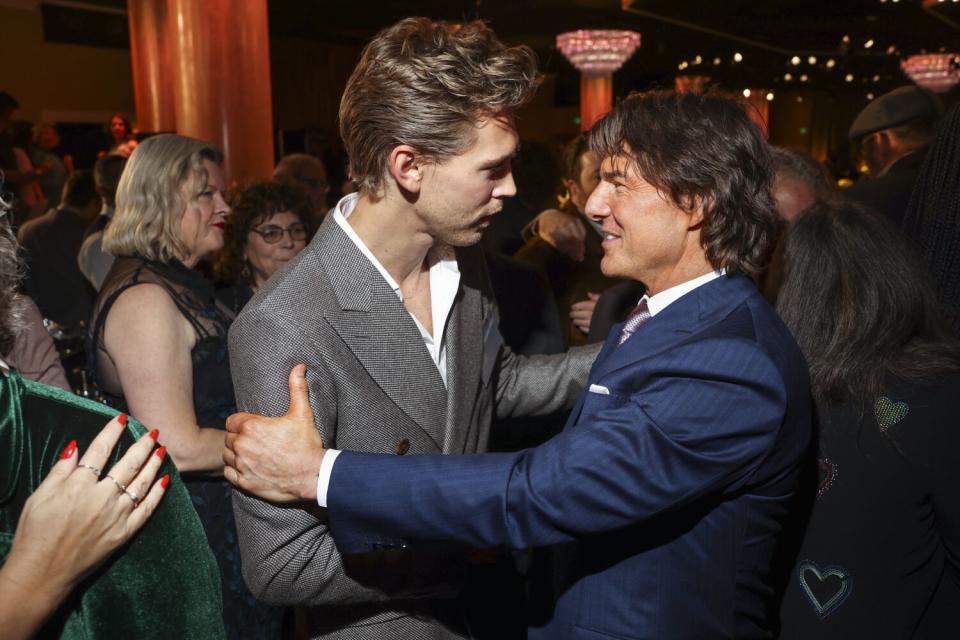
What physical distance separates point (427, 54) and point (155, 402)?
1.10 m

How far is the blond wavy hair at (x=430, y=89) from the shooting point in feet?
4.88

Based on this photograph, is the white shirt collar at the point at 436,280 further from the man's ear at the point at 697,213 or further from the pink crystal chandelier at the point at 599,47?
the pink crystal chandelier at the point at 599,47

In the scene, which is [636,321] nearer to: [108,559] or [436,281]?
[436,281]

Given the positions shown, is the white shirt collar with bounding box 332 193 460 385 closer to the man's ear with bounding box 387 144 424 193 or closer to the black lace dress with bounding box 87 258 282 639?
the man's ear with bounding box 387 144 424 193

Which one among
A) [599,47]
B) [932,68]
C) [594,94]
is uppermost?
[599,47]

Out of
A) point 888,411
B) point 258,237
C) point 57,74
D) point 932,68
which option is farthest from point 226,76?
point 932,68

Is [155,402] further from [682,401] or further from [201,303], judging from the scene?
[682,401]

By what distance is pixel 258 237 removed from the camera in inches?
115

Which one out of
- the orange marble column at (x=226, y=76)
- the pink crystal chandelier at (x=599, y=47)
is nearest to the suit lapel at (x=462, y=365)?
the orange marble column at (x=226, y=76)

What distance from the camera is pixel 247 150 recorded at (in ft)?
16.2

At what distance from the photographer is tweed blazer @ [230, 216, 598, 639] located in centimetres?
134

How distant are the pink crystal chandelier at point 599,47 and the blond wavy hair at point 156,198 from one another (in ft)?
36.7

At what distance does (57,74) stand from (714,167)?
11192 millimetres

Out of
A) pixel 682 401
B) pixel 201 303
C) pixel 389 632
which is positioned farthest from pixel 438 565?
pixel 201 303
